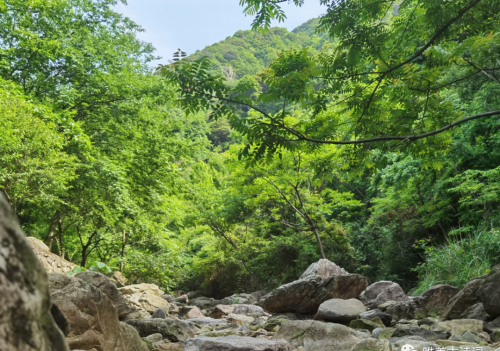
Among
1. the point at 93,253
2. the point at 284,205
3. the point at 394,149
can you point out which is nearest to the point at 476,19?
the point at 394,149

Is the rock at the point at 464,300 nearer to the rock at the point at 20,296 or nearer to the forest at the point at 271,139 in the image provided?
the forest at the point at 271,139

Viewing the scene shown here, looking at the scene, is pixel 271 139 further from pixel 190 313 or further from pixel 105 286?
pixel 190 313

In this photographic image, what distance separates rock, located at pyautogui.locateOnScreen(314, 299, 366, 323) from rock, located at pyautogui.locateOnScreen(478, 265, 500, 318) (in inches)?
81.2

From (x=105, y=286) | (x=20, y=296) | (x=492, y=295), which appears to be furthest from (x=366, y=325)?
(x=20, y=296)

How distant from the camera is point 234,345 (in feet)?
11.9

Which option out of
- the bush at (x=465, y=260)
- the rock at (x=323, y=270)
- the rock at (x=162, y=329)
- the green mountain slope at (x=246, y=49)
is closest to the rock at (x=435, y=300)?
the bush at (x=465, y=260)

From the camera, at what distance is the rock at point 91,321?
276 cm

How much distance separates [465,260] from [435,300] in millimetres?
1748

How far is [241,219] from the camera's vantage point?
667 inches

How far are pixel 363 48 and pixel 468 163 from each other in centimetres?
848

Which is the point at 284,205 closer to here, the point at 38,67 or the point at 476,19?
the point at 38,67

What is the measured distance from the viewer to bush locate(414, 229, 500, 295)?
7.11 m

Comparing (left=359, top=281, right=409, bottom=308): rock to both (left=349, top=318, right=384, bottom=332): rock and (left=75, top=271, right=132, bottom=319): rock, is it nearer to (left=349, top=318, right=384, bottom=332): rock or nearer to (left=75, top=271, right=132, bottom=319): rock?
(left=349, top=318, right=384, bottom=332): rock

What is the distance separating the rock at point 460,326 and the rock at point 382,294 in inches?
129
